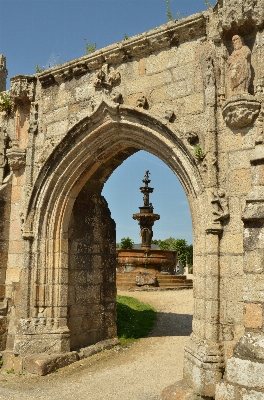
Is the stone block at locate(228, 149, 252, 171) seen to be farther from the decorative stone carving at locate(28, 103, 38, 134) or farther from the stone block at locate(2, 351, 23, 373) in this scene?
the stone block at locate(2, 351, 23, 373)

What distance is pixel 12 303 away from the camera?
7.03 m

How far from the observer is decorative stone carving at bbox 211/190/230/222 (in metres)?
5.07

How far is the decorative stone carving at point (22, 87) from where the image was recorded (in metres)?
7.40

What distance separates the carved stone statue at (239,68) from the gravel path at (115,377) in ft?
12.6

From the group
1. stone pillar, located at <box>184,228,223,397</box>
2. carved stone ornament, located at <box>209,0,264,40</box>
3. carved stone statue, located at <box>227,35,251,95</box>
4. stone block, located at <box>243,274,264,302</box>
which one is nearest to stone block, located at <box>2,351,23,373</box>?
stone pillar, located at <box>184,228,223,397</box>

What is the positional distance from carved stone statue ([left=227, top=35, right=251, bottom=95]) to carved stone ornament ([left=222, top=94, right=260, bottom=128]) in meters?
0.15

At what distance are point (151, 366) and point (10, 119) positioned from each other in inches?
193

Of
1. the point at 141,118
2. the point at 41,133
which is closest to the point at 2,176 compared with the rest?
the point at 41,133

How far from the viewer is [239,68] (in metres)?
5.11

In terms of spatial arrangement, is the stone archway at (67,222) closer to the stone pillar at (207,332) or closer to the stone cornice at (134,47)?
the stone cornice at (134,47)

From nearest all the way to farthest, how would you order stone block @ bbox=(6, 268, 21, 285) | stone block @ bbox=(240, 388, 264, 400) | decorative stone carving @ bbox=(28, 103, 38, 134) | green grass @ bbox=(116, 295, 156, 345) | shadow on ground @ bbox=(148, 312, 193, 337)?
stone block @ bbox=(240, 388, 264, 400)
stone block @ bbox=(6, 268, 21, 285)
decorative stone carving @ bbox=(28, 103, 38, 134)
green grass @ bbox=(116, 295, 156, 345)
shadow on ground @ bbox=(148, 312, 193, 337)

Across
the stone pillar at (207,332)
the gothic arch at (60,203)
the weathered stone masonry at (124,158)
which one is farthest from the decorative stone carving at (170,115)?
the stone pillar at (207,332)

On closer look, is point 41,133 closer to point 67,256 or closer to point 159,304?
point 67,256

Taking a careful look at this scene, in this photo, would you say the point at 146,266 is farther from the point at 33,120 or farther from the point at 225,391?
the point at 225,391
